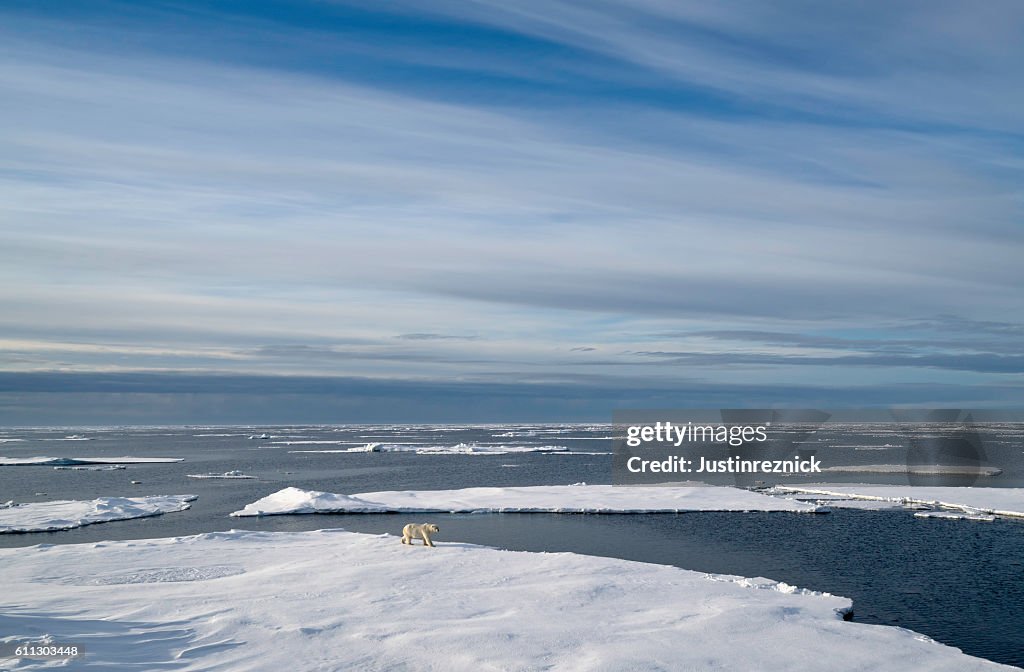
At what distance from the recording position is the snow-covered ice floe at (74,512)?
30.0 metres

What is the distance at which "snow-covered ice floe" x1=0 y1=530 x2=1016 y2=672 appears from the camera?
11844 mm

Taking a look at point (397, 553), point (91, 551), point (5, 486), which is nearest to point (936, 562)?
point (397, 553)

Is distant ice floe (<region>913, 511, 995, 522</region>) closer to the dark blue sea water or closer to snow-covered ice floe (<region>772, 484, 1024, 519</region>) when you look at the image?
snow-covered ice floe (<region>772, 484, 1024, 519</region>)

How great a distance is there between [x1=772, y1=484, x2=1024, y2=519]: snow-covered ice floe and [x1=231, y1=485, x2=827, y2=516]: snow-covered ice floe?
4.67 meters

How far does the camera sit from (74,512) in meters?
33.1

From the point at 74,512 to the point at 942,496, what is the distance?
37.5m

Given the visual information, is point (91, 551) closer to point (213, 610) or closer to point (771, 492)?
point (213, 610)

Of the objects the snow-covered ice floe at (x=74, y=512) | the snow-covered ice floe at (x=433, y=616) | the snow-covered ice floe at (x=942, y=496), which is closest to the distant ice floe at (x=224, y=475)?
the snow-covered ice floe at (x=74, y=512)

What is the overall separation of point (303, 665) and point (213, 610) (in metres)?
3.68

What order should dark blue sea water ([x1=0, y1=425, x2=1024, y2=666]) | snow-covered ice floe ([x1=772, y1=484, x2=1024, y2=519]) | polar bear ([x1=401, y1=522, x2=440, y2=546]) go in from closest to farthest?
dark blue sea water ([x1=0, y1=425, x2=1024, y2=666]) < polar bear ([x1=401, y1=522, x2=440, y2=546]) < snow-covered ice floe ([x1=772, y1=484, x2=1024, y2=519])

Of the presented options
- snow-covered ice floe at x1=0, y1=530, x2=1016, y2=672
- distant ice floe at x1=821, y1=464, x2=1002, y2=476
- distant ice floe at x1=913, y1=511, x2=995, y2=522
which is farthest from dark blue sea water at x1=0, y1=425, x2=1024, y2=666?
distant ice floe at x1=821, y1=464, x2=1002, y2=476

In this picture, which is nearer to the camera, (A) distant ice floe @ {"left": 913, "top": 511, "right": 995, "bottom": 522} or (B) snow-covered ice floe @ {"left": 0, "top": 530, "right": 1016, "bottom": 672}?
(B) snow-covered ice floe @ {"left": 0, "top": 530, "right": 1016, "bottom": 672}

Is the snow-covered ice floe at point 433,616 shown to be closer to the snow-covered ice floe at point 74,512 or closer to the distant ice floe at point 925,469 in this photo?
the snow-covered ice floe at point 74,512

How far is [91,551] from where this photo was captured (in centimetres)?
2120
